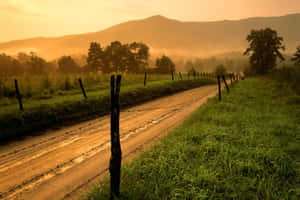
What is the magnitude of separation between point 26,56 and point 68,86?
7303 centimetres

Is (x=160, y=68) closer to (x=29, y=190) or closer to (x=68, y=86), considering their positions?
(x=68, y=86)

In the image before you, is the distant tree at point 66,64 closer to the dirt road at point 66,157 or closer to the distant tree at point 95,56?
the distant tree at point 95,56

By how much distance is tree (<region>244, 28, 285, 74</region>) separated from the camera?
44031 millimetres

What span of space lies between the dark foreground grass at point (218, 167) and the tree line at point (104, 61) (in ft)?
175

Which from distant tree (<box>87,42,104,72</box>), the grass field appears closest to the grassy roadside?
the grass field

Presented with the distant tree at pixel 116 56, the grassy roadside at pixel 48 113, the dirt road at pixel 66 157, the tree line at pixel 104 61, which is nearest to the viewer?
the dirt road at pixel 66 157

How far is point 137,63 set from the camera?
6431cm

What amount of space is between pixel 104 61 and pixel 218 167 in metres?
60.7

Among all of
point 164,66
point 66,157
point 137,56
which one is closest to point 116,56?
point 137,56

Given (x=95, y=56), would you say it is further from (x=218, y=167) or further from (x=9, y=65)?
(x=218, y=167)

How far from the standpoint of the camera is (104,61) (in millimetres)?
59812

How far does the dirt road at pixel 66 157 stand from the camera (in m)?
3.59

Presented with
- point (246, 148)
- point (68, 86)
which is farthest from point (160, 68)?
point (246, 148)

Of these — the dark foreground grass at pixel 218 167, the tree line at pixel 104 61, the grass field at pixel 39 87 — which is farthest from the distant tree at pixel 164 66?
the dark foreground grass at pixel 218 167
